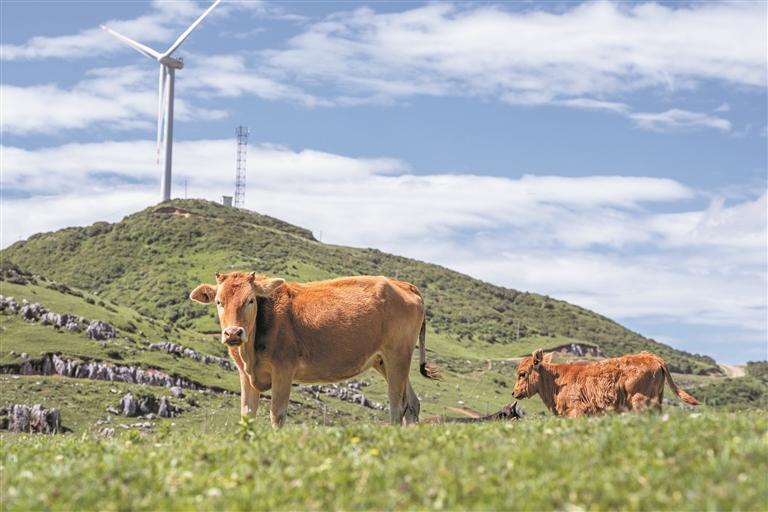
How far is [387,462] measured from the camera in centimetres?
990

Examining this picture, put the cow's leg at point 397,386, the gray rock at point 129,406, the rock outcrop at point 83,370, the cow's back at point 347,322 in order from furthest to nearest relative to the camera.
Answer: the rock outcrop at point 83,370 < the gray rock at point 129,406 < the cow's leg at point 397,386 < the cow's back at point 347,322

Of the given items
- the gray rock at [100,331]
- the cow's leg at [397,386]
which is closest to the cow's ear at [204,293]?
the cow's leg at [397,386]

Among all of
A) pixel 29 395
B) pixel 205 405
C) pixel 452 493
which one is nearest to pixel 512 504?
pixel 452 493

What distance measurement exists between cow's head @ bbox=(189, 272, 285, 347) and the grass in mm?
4794

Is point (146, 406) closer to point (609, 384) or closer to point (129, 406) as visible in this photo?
Answer: point (129, 406)

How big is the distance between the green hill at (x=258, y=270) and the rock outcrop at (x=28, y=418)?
5937 centimetres

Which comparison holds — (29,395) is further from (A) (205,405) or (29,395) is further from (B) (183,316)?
(B) (183,316)

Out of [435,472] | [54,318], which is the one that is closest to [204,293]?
[435,472]

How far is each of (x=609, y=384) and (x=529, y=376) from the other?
289 centimetres

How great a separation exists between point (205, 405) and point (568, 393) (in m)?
37.9

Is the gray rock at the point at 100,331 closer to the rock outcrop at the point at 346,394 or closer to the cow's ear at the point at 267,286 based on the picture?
the rock outcrop at the point at 346,394

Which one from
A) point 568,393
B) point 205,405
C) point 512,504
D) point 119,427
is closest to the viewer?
point 512,504

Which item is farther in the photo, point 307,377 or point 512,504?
point 307,377

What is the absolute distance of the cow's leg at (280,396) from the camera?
1667cm
